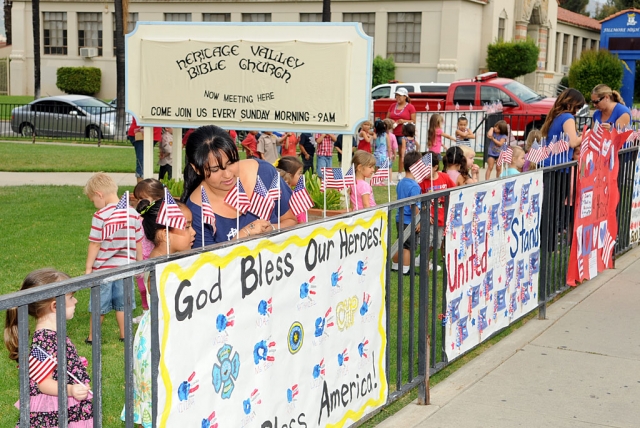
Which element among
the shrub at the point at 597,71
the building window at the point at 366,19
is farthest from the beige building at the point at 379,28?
the shrub at the point at 597,71

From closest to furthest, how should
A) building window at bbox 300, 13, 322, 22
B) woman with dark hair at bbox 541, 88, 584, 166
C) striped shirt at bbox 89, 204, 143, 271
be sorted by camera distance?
striped shirt at bbox 89, 204, 143, 271 → woman with dark hair at bbox 541, 88, 584, 166 → building window at bbox 300, 13, 322, 22

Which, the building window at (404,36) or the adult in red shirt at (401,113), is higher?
the building window at (404,36)

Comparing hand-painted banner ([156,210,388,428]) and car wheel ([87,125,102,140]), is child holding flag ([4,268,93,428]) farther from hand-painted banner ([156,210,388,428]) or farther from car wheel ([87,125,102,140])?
car wheel ([87,125,102,140])

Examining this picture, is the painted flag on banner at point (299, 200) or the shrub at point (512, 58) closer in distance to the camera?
the painted flag on banner at point (299, 200)

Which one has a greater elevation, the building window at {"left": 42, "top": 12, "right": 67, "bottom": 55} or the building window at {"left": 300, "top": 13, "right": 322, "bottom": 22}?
the building window at {"left": 300, "top": 13, "right": 322, "bottom": 22}

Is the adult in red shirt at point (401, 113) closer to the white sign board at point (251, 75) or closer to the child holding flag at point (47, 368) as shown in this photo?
the white sign board at point (251, 75)

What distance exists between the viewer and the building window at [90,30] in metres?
47.3

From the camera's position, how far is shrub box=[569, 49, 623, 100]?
3916cm

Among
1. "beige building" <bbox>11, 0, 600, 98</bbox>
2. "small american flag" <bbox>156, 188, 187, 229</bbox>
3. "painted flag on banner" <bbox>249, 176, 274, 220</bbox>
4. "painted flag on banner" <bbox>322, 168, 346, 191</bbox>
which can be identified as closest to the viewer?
"small american flag" <bbox>156, 188, 187, 229</bbox>

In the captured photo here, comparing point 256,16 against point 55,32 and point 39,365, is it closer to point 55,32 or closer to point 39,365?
point 55,32

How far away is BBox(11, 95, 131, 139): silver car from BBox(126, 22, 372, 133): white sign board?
14.2m

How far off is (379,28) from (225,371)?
132ft

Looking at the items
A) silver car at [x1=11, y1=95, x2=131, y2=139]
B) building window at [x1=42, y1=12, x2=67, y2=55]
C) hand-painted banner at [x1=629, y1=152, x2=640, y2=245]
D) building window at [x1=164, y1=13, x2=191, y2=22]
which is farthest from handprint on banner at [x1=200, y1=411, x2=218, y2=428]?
building window at [x1=42, y1=12, x2=67, y2=55]

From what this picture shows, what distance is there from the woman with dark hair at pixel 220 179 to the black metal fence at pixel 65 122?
21572 millimetres
